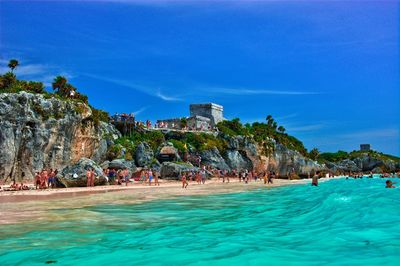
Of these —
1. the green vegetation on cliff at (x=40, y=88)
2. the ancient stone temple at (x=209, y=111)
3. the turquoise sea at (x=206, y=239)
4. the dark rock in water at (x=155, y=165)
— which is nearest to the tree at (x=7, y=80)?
the green vegetation on cliff at (x=40, y=88)

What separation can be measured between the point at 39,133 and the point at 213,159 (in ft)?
76.1

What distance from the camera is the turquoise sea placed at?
19.0 ft

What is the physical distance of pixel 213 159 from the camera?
46.0m

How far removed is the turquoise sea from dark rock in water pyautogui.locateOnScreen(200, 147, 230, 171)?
1347 inches

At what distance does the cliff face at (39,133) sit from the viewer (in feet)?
84.8

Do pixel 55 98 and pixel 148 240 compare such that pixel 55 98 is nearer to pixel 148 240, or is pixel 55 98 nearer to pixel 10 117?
pixel 10 117

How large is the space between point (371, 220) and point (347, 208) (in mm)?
2702

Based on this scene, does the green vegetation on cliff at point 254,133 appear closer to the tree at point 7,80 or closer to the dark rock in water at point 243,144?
the dark rock in water at point 243,144

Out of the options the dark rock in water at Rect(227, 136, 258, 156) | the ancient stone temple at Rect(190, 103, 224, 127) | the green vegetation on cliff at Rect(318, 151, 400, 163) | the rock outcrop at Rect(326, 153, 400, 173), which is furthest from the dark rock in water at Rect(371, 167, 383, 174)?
the dark rock in water at Rect(227, 136, 258, 156)

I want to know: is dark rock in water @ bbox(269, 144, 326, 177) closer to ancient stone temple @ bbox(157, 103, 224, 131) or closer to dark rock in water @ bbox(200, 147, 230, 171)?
ancient stone temple @ bbox(157, 103, 224, 131)

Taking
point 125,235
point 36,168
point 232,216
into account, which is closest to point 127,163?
point 36,168

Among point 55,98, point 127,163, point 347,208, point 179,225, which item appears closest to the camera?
point 179,225

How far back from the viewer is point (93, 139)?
3372 centimetres

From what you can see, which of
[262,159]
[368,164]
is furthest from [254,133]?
[368,164]
